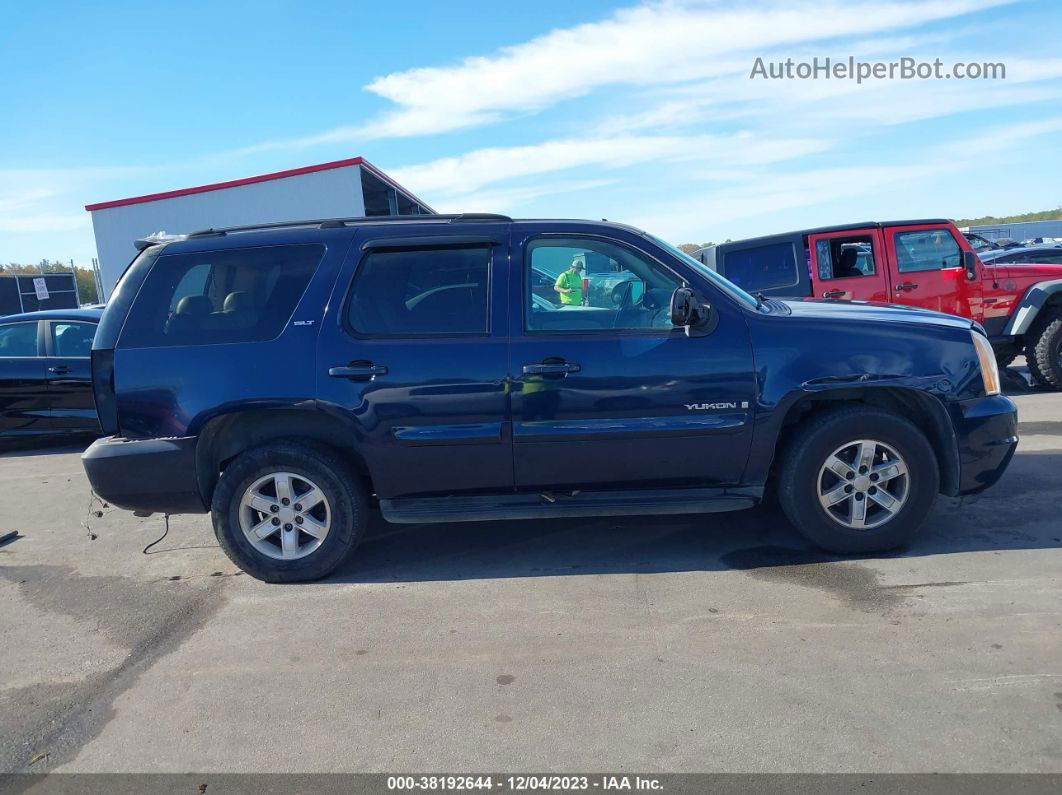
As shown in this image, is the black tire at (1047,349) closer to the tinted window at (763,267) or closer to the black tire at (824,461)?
the tinted window at (763,267)

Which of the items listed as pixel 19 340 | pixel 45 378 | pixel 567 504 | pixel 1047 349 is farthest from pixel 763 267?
pixel 19 340

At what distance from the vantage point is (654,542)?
4938 mm

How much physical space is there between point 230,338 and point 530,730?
2731 mm

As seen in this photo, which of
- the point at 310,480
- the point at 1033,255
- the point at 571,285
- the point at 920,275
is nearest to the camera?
the point at 310,480

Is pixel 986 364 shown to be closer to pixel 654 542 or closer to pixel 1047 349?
pixel 654 542

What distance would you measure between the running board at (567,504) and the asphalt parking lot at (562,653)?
34 centimetres

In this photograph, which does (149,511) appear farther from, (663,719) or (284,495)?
(663,719)

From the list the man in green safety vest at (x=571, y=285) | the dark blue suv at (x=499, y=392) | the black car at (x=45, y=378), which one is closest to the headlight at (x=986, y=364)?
the dark blue suv at (x=499, y=392)

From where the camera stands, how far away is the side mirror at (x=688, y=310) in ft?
14.0

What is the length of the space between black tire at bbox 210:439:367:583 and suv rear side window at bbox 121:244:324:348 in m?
0.67

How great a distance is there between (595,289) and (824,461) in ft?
5.19

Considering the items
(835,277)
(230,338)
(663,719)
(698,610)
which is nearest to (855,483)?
(698,610)

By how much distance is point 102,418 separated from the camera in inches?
181

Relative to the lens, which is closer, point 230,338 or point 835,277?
point 230,338
